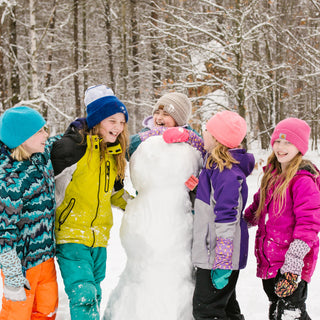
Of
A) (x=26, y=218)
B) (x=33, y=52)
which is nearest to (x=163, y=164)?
(x=26, y=218)

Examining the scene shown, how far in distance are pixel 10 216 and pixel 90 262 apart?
2.27 ft

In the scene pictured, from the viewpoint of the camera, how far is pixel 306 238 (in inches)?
83.1

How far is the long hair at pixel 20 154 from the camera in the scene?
7.02ft

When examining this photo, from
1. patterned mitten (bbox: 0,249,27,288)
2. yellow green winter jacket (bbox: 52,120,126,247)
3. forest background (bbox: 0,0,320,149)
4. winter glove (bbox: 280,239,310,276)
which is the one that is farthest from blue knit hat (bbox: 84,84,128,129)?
forest background (bbox: 0,0,320,149)

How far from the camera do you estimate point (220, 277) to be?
2.21 metres

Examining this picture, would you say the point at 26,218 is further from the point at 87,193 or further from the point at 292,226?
the point at 292,226

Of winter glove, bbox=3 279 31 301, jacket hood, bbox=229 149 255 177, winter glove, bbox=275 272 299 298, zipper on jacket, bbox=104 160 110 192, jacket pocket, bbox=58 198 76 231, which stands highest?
jacket hood, bbox=229 149 255 177

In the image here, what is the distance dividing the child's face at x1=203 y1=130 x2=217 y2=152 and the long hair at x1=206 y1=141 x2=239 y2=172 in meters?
0.04

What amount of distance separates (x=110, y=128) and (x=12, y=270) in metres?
1.16

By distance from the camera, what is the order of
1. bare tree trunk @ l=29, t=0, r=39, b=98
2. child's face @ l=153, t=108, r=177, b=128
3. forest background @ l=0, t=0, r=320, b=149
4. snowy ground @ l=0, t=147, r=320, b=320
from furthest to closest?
bare tree trunk @ l=29, t=0, r=39, b=98 → forest background @ l=0, t=0, r=320, b=149 → snowy ground @ l=0, t=147, r=320, b=320 → child's face @ l=153, t=108, r=177, b=128

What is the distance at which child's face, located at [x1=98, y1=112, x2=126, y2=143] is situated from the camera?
251 cm

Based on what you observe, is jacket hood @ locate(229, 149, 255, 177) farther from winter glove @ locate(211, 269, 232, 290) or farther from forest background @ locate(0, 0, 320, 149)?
forest background @ locate(0, 0, 320, 149)

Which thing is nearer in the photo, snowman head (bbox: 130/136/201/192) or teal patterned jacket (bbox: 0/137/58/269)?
teal patterned jacket (bbox: 0/137/58/269)

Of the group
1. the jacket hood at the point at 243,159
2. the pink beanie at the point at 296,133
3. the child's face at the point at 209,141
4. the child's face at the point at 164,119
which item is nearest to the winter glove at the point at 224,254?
the jacket hood at the point at 243,159
